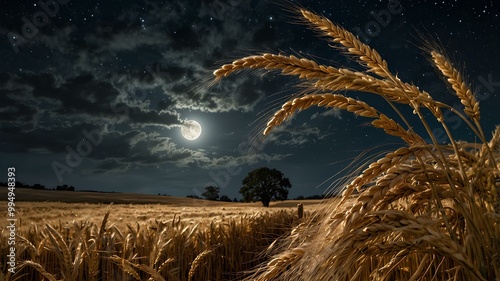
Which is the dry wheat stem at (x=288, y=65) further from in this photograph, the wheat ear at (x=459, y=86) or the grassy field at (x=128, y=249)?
the grassy field at (x=128, y=249)

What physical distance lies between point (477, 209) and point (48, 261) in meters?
5.11

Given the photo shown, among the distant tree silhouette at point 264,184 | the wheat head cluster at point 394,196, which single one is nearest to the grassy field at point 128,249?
the wheat head cluster at point 394,196

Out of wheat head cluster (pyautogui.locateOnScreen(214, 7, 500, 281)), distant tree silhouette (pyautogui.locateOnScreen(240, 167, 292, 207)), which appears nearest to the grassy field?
wheat head cluster (pyautogui.locateOnScreen(214, 7, 500, 281))

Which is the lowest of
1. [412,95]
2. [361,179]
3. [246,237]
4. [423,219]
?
[246,237]

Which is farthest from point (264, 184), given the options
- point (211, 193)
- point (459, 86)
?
point (459, 86)

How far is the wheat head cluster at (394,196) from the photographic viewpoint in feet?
5.15

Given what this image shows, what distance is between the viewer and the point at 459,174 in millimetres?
1855

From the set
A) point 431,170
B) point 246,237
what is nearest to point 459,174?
point 431,170

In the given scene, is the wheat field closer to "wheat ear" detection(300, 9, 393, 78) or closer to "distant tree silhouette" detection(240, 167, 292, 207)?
"wheat ear" detection(300, 9, 393, 78)

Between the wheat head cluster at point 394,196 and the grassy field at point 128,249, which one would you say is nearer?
the wheat head cluster at point 394,196

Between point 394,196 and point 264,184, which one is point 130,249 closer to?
point 394,196

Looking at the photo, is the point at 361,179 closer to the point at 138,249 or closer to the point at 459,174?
the point at 459,174

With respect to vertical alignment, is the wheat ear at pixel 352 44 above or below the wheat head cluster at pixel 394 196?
above

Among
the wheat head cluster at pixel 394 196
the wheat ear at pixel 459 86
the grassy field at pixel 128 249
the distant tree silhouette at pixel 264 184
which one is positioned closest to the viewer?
the wheat head cluster at pixel 394 196
